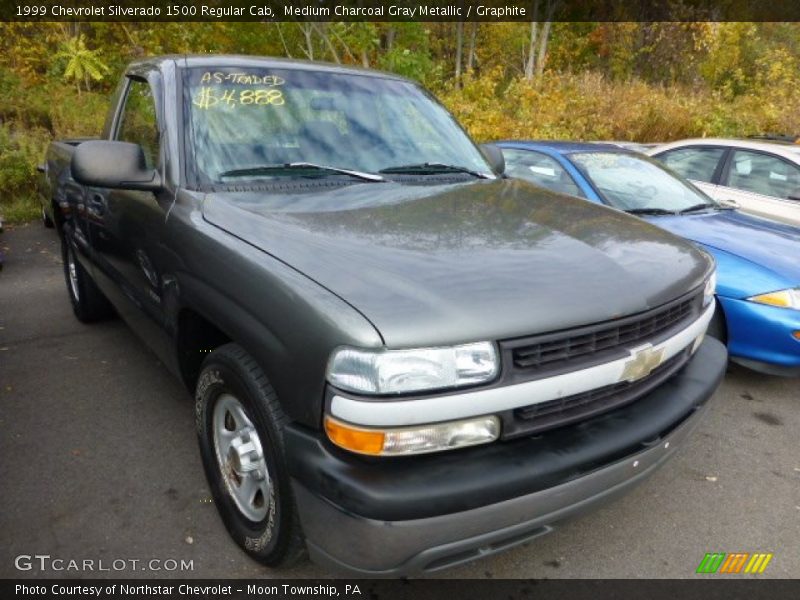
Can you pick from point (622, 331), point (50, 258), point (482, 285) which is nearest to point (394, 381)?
point (482, 285)

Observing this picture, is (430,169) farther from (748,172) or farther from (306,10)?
(306,10)

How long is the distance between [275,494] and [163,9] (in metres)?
13.4

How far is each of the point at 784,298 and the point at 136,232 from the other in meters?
3.62

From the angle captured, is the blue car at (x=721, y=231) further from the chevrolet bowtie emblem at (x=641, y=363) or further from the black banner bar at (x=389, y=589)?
the chevrolet bowtie emblem at (x=641, y=363)

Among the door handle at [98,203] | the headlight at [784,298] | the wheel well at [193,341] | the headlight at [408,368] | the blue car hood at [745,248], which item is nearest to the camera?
the headlight at [408,368]

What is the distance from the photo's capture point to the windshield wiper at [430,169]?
2816 mm

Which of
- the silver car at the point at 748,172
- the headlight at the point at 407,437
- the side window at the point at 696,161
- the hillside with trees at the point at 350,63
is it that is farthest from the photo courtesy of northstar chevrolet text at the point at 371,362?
the hillside with trees at the point at 350,63

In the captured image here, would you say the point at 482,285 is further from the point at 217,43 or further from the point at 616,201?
the point at 217,43

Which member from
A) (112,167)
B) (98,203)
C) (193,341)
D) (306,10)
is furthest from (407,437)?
(306,10)

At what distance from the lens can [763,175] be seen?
6094 millimetres

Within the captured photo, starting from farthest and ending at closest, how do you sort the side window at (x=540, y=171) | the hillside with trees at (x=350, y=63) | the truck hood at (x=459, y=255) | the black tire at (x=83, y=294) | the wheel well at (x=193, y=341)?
the hillside with trees at (x=350, y=63), the side window at (x=540, y=171), the black tire at (x=83, y=294), the wheel well at (x=193, y=341), the truck hood at (x=459, y=255)

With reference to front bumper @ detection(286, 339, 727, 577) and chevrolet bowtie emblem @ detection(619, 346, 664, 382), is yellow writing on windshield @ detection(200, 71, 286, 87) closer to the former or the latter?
front bumper @ detection(286, 339, 727, 577)
